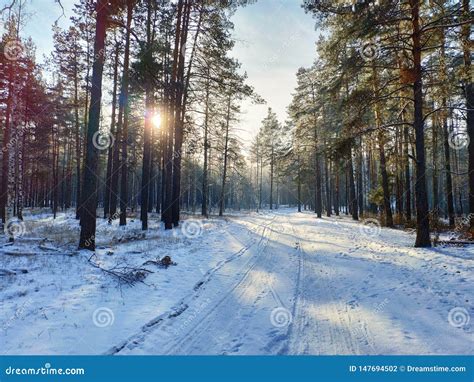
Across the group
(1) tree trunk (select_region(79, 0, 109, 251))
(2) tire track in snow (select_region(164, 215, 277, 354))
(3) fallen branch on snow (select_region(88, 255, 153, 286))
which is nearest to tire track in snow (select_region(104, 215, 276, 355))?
(2) tire track in snow (select_region(164, 215, 277, 354))

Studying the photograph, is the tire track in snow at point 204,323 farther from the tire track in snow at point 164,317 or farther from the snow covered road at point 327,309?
the tire track in snow at point 164,317

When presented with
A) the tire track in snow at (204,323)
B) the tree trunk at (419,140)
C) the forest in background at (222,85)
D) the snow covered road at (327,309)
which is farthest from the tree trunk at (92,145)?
the tree trunk at (419,140)

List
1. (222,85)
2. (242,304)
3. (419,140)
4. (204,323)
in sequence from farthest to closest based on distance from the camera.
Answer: (222,85), (419,140), (242,304), (204,323)

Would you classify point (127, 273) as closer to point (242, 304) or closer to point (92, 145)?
point (242, 304)

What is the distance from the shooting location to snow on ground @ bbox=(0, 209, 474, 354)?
402 cm

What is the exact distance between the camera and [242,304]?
5.48 m

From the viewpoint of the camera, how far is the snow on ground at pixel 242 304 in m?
4.02

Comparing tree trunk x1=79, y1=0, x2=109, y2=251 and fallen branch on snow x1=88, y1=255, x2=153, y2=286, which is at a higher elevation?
tree trunk x1=79, y1=0, x2=109, y2=251

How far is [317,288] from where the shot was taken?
21.3ft

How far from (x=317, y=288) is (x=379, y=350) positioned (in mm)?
2595

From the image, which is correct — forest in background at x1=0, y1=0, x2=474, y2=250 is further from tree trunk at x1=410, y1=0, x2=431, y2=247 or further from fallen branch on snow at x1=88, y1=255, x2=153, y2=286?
fallen branch on snow at x1=88, y1=255, x2=153, y2=286

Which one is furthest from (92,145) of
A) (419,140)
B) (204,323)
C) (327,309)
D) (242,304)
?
(419,140)

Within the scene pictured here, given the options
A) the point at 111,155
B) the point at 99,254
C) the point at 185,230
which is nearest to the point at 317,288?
the point at 99,254

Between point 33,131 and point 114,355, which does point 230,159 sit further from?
point 114,355
